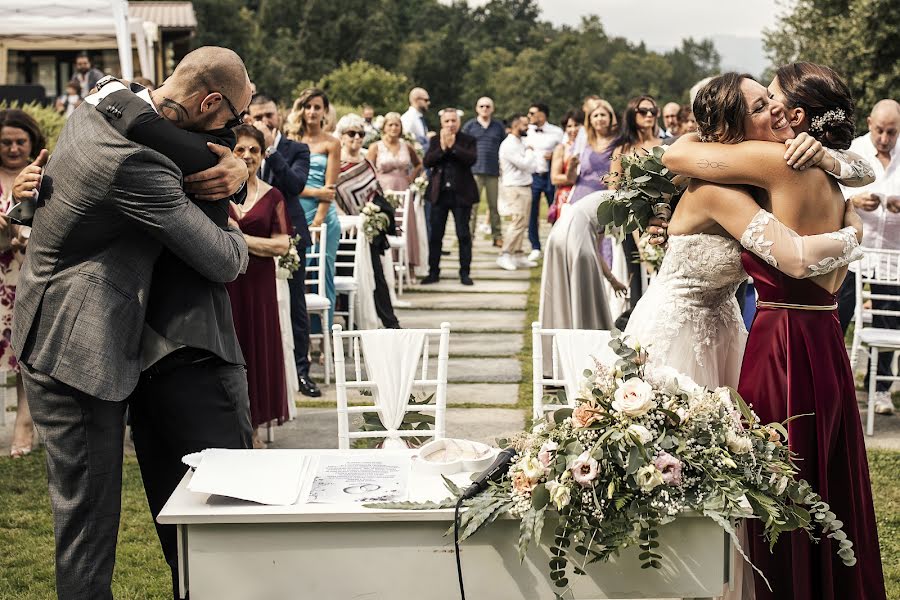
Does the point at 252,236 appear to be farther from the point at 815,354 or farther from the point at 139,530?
the point at 815,354

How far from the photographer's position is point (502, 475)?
3023 millimetres

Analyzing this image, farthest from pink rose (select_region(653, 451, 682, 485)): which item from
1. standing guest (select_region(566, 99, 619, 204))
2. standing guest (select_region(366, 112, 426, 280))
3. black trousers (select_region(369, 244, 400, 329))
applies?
standing guest (select_region(366, 112, 426, 280))

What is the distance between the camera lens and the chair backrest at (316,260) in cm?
858

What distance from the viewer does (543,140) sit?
16.3m

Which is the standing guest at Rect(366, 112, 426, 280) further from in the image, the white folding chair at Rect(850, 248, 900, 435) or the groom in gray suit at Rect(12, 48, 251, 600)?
the groom in gray suit at Rect(12, 48, 251, 600)

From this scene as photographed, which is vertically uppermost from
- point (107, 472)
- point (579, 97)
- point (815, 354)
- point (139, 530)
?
point (579, 97)

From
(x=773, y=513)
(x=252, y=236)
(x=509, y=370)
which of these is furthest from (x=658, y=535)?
(x=509, y=370)

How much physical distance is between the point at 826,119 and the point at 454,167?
951 centimetres

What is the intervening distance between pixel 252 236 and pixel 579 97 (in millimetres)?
40002

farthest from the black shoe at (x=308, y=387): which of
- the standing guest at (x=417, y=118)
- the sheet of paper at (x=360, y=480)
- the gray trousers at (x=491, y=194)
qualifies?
the standing guest at (x=417, y=118)

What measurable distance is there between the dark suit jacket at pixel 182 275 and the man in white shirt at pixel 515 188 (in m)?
11.3

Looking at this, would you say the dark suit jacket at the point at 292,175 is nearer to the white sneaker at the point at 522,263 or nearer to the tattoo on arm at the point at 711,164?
the tattoo on arm at the point at 711,164

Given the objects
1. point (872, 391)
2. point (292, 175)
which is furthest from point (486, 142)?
point (872, 391)

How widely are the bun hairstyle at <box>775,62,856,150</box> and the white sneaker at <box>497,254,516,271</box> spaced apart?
11125 mm
